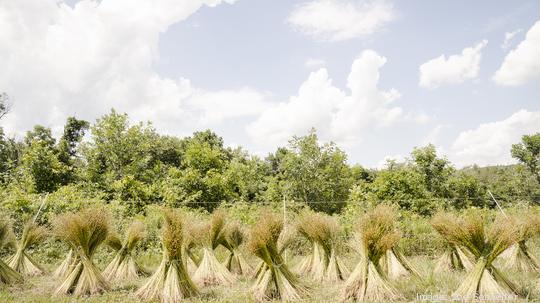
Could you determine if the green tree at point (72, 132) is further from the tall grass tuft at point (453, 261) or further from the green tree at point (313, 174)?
the tall grass tuft at point (453, 261)

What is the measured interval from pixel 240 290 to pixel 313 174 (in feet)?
46.9

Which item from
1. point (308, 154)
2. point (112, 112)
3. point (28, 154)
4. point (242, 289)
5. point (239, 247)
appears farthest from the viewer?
point (112, 112)

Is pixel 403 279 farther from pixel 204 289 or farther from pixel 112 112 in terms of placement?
pixel 112 112

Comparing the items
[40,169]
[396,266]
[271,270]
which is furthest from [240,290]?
[40,169]

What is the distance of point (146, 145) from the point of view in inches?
928

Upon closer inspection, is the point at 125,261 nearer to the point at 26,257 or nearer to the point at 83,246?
the point at 83,246

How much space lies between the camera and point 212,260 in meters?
7.82

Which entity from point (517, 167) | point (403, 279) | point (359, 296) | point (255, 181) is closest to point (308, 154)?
point (255, 181)

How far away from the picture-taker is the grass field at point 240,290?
6055 millimetres

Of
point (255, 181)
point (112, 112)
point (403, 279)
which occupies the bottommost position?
point (403, 279)

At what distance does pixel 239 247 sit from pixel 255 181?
16.4 metres

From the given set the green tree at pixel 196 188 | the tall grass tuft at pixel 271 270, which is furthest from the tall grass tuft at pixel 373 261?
the green tree at pixel 196 188

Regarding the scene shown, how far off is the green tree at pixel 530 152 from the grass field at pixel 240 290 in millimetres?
26804

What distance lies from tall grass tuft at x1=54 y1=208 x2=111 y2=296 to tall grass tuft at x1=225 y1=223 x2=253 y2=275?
278 cm
